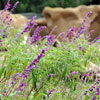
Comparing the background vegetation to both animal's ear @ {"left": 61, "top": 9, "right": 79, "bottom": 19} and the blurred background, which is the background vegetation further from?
animal's ear @ {"left": 61, "top": 9, "right": 79, "bottom": 19}

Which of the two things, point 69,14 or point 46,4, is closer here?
point 69,14

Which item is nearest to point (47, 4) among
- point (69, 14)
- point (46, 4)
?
point (46, 4)

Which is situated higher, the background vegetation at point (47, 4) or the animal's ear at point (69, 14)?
the animal's ear at point (69, 14)

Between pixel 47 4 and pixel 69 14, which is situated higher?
pixel 69 14

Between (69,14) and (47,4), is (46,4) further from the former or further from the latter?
(69,14)

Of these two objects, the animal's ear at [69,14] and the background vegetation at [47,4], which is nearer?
the animal's ear at [69,14]

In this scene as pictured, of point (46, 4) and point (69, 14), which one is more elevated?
point (69, 14)

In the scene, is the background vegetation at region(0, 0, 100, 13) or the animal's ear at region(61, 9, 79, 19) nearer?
the animal's ear at region(61, 9, 79, 19)

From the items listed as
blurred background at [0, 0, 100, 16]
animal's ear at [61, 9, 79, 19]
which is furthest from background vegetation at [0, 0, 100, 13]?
animal's ear at [61, 9, 79, 19]

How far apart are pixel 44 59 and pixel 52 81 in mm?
465

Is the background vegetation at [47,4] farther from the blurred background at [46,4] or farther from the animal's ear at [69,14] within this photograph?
the animal's ear at [69,14]

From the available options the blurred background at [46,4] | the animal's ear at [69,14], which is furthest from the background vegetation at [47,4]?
the animal's ear at [69,14]

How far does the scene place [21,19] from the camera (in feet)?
30.0

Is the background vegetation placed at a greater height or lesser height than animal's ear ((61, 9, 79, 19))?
lesser
